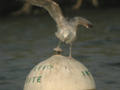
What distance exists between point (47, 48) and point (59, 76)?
8.67 metres

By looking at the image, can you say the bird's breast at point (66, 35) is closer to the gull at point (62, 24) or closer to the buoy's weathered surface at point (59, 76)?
the gull at point (62, 24)

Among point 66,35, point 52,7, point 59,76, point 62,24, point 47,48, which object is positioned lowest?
point 59,76

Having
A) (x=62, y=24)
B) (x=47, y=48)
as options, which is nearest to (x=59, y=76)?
(x=62, y=24)

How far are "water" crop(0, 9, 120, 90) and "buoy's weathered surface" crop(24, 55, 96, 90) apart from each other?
3502 mm

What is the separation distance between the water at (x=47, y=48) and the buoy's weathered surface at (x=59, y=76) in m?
3.50

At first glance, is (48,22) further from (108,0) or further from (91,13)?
(108,0)

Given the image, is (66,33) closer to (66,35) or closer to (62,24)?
(66,35)

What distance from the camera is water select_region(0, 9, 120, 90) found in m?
12.8

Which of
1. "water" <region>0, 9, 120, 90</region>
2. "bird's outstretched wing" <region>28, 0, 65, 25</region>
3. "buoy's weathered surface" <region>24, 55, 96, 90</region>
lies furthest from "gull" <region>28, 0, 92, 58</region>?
"water" <region>0, 9, 120, 90</region>

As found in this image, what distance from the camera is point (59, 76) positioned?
7.64 metres

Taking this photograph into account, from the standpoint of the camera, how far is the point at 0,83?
12.3 m

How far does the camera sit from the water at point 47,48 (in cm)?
1278

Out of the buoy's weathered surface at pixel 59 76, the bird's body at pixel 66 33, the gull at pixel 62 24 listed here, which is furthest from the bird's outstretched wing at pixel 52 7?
the buoy's weathered surface at pixel 59 76

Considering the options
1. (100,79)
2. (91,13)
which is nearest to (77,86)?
(100,79)
